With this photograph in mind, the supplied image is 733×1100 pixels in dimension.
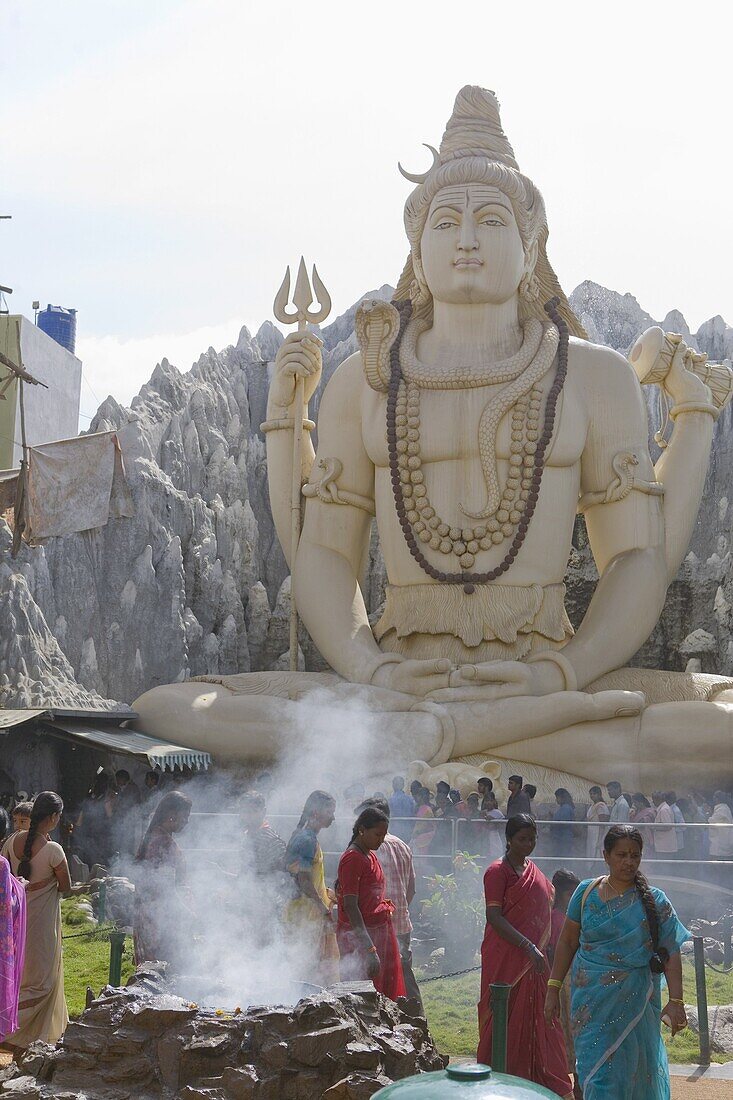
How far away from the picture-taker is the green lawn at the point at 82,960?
7.67 m

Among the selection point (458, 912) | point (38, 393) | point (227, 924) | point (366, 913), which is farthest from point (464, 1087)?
point (38, 393)

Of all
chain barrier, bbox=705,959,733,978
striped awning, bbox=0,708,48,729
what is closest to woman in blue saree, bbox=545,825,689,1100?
chain barrier, bbox=705,959,733,978

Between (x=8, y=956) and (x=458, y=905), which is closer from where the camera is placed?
(x=8, y=956)

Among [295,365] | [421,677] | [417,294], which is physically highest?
[417,294]

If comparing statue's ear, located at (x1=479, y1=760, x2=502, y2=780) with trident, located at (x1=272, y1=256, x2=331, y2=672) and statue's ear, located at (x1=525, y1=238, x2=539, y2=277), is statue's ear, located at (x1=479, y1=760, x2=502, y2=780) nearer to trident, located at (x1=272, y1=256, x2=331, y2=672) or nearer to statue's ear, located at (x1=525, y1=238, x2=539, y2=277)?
trident, located at (x1=272, y1=256, x2=331, y2=672)

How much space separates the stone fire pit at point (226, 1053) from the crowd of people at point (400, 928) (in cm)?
Answer: 62

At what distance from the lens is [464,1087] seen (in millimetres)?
2541

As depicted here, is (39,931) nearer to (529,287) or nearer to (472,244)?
(472,244)

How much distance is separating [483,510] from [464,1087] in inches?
453

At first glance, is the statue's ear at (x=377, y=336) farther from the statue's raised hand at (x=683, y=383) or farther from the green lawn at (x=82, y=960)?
the green lawn at (x=82, y=960)

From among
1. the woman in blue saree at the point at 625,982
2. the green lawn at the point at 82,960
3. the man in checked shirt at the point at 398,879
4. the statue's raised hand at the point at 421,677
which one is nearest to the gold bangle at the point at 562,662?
the statue's raised hand at the point at 421,677

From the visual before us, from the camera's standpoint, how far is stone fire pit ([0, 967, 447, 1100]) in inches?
175

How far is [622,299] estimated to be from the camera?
83.8 feet

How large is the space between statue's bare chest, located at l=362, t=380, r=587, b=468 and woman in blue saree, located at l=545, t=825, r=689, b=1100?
31.1 ft
